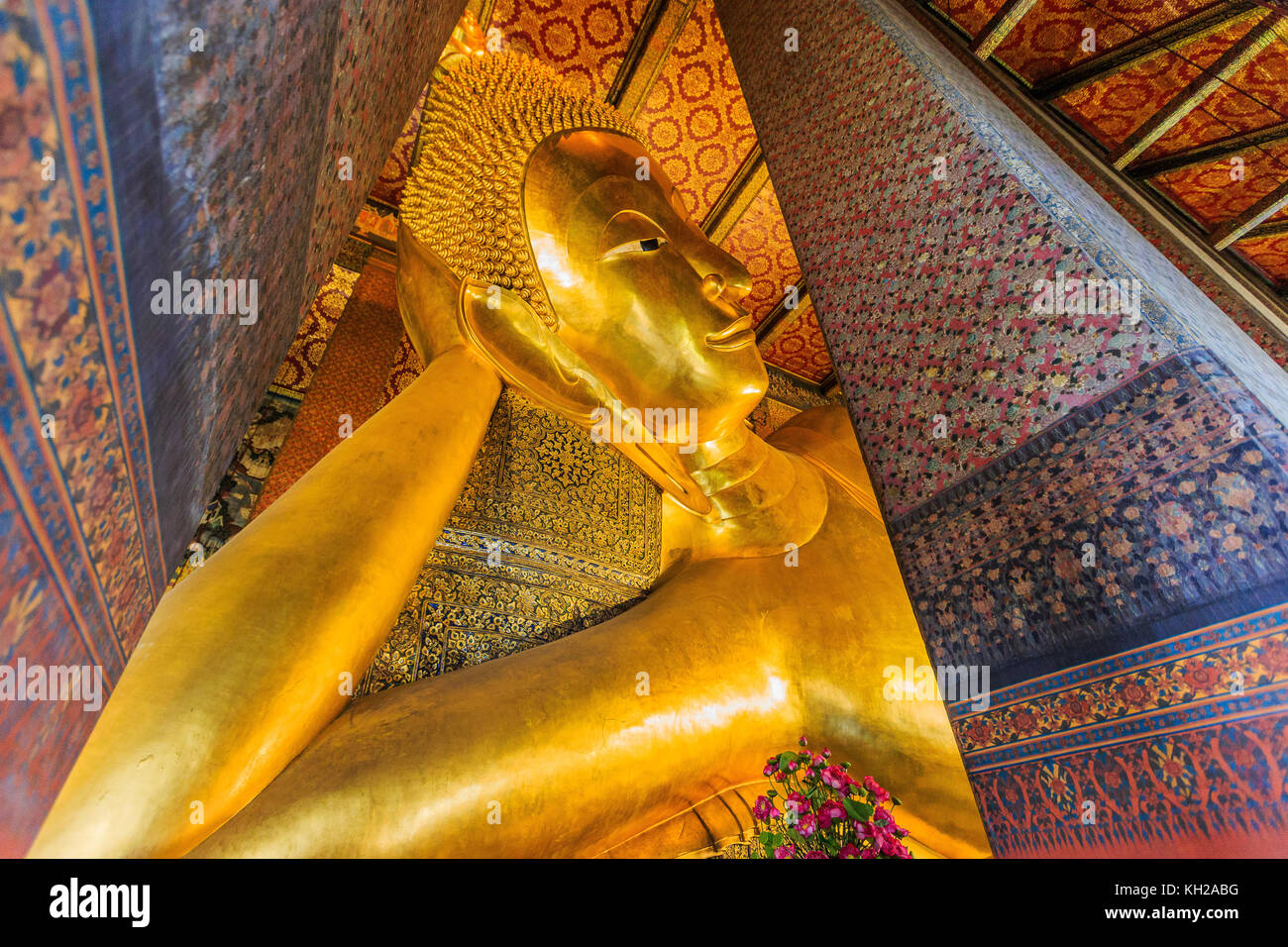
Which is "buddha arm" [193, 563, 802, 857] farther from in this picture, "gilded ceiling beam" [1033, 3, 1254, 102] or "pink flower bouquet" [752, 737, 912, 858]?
"gilded ceiling beam" [1033, 3, 1254, 102]

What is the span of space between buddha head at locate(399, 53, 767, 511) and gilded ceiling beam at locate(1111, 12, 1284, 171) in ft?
7.47

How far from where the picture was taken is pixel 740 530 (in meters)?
2.29

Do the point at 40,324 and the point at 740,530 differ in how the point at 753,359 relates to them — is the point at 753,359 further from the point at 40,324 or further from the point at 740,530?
the point at 40,324

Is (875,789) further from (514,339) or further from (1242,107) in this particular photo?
(1242,107)

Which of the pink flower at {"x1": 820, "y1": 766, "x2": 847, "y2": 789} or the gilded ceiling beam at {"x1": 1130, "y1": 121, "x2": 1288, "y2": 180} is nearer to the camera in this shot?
the pink flower at {"x1": 820, "y1": 766, "x2": 847, "y2": 789}

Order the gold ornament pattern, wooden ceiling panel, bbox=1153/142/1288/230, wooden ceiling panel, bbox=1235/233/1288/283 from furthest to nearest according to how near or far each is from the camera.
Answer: wooden ceiling panel, bbox=1235/233/1288/283
wooden ceiling panel, bbox=1153/142/1288/230
the gold ornament pattern

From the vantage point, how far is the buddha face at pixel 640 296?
2.04 meters

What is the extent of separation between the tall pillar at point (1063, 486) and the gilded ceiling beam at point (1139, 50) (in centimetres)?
180

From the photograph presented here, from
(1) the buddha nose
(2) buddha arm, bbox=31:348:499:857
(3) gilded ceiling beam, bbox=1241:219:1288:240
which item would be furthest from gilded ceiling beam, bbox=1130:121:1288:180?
(2) buddha arm, bbox=31:348:499:857

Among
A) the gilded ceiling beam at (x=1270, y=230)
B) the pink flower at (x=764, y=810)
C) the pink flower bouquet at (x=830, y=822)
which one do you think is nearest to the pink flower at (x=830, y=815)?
the pink flower bouquet at (x=830, y=822)

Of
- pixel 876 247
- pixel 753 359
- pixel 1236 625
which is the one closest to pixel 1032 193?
pixel 876 247

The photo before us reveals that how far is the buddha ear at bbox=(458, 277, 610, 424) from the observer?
6.99ft

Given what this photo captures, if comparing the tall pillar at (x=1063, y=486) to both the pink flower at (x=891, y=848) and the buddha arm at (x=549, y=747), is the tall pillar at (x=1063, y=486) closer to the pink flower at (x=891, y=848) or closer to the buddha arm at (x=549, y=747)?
the pink flower at (x=891, y=848)
